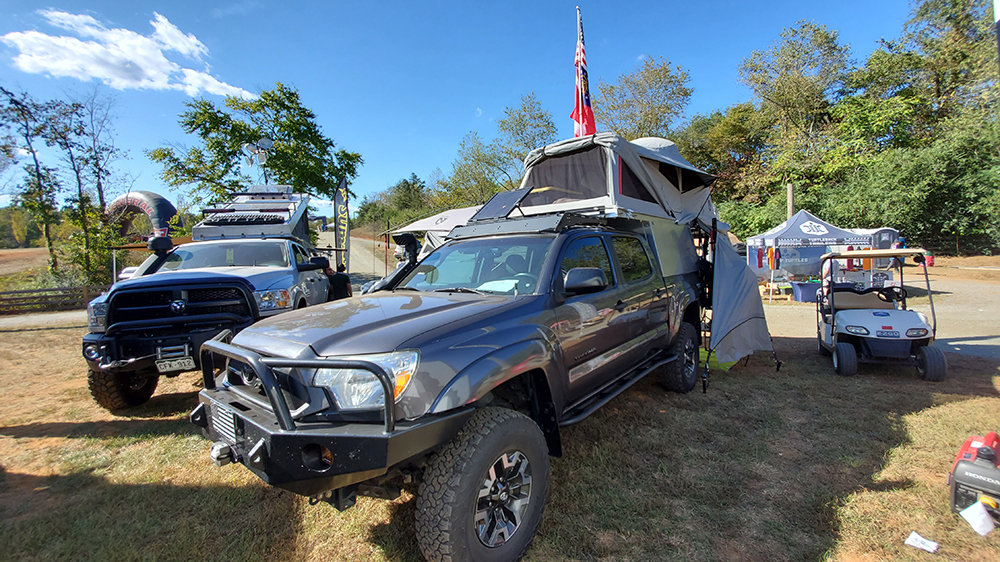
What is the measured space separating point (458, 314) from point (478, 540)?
1111 mm

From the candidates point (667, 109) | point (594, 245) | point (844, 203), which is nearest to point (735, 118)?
point (667, 109)

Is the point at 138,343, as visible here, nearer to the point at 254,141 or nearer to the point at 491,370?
the point at 491,370

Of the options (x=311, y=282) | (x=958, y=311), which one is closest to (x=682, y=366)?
(x=311, y=282)

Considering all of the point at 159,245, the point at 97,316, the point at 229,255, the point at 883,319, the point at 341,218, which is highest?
the point at 341,218

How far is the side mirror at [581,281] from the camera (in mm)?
2822

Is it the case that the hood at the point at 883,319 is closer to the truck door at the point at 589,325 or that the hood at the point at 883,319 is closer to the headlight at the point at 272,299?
the truck door at the point at 589,325

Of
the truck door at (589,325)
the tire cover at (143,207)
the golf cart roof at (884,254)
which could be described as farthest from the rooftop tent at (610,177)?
the tire cover at (143,207)

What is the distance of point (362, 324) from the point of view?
7.60 ft

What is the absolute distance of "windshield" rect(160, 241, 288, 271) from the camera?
5793mm

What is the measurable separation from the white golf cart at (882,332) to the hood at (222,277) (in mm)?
7095

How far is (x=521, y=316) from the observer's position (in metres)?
2.60

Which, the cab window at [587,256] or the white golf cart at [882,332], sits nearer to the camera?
the cab window at [587,256]

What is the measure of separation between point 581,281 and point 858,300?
5750 millimetres

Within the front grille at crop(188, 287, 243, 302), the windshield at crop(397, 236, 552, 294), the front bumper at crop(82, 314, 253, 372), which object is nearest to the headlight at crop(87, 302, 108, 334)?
the front bumper at crop(82, 314, 253, 372)
